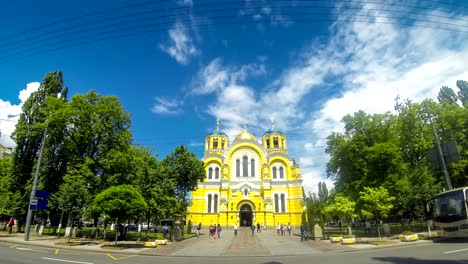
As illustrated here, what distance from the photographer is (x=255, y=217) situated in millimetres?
45438

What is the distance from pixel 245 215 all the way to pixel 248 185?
5.69m

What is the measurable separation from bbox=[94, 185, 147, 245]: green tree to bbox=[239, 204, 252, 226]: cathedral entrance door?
1166 inches

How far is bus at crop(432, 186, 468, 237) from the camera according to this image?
53.0ft

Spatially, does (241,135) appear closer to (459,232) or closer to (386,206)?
(386,206)

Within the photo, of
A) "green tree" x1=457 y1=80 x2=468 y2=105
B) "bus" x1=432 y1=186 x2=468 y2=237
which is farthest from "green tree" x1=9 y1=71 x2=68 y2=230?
"green tree" x1=457 y1=80 x2=468 y2=105

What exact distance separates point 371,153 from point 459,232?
10.8 m

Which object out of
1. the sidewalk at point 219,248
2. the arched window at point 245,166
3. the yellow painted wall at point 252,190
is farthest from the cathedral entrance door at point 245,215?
the sidewalk at point 219,248

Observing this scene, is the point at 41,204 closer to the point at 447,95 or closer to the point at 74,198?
the point at 74,198

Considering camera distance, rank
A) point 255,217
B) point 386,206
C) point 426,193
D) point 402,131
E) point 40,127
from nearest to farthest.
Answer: point 386,206, point 426,193, point 40,127, point 402,131, point 255,217

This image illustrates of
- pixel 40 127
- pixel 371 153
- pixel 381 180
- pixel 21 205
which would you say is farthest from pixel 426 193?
pixel 21 205

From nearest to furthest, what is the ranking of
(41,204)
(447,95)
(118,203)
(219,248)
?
(118,203)
(219,248)
(41,204)
(447,95)

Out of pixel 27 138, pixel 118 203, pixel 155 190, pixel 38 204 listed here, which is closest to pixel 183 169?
pixel 155 190

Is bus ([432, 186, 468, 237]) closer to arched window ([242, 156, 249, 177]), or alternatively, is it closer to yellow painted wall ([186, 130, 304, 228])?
yellow painted wall ([186, 130, 304, 228])

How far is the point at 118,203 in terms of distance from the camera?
1914 centimetres
